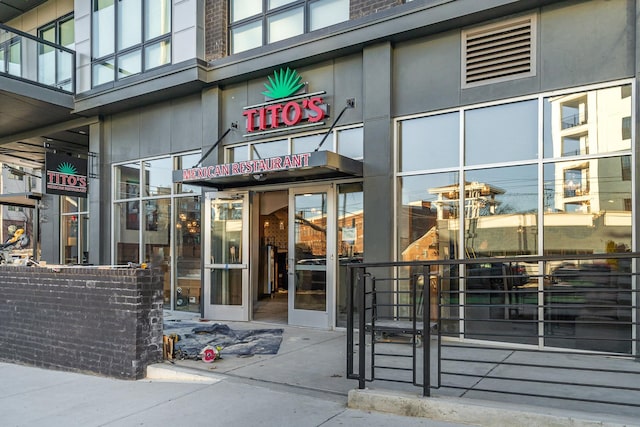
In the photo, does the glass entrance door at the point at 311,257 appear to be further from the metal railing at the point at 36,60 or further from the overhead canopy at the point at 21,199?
the overhead canopy at the point at 21,199

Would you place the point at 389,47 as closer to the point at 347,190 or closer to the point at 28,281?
the point at 347,190

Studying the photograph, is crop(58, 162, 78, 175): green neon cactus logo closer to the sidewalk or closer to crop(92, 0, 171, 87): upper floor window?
crop(92, 0, 171, 87): upper floor window

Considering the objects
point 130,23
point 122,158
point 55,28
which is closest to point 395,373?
point 122,158

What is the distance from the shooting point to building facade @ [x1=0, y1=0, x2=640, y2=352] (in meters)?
6.43

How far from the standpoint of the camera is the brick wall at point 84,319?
579cm

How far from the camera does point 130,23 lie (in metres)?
11.1

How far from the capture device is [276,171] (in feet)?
24.8

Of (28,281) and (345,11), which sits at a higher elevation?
(345,11)

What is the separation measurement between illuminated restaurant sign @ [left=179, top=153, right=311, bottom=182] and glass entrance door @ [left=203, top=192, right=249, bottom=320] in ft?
4.25

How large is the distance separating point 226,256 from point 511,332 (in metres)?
5.38

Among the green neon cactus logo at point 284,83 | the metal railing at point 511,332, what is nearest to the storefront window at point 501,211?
the metal railing at point 511,332

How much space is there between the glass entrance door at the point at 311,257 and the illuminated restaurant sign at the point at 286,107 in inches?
48.4

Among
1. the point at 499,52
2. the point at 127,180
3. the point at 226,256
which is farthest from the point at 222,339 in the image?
the point at 499,52

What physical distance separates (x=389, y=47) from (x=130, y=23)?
6588 millimetres
